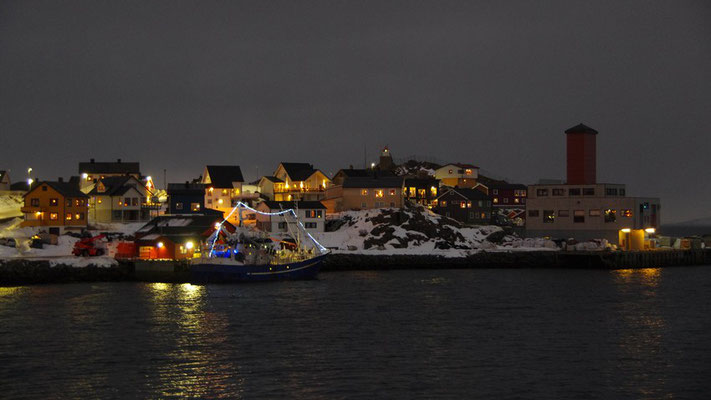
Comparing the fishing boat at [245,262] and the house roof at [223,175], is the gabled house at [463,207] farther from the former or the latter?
the fishing boat at [245,262]

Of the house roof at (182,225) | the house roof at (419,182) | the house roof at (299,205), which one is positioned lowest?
the house roof at (182,225)

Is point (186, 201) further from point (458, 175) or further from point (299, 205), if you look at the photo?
point (458, 175)

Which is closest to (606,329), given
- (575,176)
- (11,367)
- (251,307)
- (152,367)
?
(251,307)

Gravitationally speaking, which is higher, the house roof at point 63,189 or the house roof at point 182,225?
the house roof at point 63,189

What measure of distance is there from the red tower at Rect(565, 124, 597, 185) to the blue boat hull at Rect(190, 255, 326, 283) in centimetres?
3810

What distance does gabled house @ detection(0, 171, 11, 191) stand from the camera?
101875mm

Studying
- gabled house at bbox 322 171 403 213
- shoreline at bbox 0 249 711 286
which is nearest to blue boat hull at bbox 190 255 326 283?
shoreline at bbox 0 249 711 286

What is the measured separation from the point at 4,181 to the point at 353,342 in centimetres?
8078

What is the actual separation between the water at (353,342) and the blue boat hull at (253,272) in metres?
2.44

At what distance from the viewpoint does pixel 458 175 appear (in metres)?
132

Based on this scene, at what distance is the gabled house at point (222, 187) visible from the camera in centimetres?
10012

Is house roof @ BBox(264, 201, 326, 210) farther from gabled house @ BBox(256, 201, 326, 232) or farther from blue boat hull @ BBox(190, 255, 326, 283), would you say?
blue boat hull @ BBox(190, 255, 326, 283)

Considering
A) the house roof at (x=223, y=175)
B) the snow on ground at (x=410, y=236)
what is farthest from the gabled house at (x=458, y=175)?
the snow on ground at (x=410, y=236)

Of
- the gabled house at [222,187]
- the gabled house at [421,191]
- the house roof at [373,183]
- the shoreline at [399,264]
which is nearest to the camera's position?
the shoreline at [399,264]
